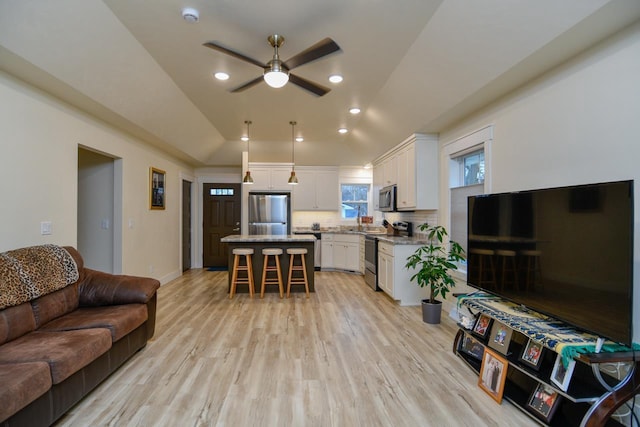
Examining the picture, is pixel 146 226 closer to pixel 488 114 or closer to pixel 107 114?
pixel 107 114

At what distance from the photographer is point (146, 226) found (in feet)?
16.6

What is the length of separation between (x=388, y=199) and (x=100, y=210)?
4.42m

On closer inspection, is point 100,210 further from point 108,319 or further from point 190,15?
point 190,15

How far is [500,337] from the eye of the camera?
2285mm

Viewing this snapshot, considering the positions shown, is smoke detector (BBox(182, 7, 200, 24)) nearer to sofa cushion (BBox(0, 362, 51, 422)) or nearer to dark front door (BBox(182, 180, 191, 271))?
sofa cushion (BBox(0, 362, 51, 422))

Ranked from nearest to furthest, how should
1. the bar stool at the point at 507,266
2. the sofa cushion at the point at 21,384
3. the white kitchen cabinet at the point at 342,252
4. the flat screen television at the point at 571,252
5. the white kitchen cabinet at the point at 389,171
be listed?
the sofa cushion at the point at 21,384
the flat screen television at the point at 571,252
the bar stool at the point at 507,266
the white kitchen cabinet at the point at 389,171
the white kitchen cabinet at the point at 342,252

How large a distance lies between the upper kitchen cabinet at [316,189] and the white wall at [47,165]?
3.48m

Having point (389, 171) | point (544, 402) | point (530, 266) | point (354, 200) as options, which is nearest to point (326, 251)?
point (354, 200)

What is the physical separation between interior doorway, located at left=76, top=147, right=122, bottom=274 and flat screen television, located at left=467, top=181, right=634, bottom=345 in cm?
457

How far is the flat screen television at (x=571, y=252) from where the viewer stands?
1.60 meters

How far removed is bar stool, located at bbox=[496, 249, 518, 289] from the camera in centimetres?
233

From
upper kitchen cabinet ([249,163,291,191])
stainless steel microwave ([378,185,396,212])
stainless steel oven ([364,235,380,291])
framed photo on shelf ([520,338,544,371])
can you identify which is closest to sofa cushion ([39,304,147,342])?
framed photo on shelf ([520,338,544,371])

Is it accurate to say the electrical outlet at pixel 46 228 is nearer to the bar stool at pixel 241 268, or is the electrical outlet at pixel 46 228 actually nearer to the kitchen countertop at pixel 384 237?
the bar stool at pixel 241 268

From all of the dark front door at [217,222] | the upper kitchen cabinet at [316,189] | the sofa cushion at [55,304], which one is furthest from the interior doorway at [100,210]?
the upper kitchen cabinet at [316,189]
